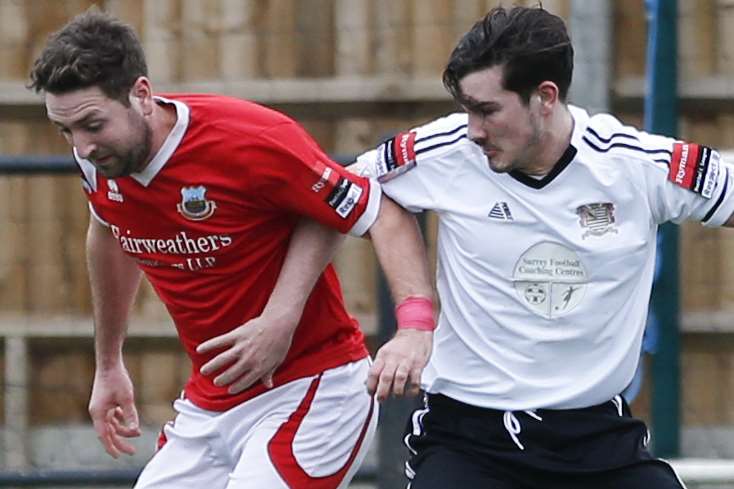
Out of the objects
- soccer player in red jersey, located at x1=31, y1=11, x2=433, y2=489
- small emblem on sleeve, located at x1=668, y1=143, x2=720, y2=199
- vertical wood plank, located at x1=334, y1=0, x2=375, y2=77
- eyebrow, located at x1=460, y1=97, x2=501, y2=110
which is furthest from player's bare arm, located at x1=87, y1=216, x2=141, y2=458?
vertical wood plank, located at x1=334, y1=0, x2=375, y2=77

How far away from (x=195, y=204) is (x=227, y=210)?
8cm

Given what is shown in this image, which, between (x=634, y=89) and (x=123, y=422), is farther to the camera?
(x=634, y=89)

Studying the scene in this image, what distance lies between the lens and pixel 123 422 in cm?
495

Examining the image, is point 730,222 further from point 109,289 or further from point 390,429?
point 390,429

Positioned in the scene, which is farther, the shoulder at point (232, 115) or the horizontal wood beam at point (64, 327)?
the horizontal wood beam at point (64, 327)

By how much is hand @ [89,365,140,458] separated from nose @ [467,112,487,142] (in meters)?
1.33

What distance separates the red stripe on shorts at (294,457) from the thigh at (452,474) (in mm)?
309

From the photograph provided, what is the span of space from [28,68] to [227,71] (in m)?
0.93

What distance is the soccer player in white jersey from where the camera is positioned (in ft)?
14.0

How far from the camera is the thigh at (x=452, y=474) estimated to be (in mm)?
4242

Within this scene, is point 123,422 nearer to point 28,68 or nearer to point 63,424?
point 63,424

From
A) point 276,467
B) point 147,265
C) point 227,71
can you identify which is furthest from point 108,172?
point 227,71

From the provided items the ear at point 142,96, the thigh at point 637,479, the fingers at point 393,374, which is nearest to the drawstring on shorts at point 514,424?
the thigh at point 637,479

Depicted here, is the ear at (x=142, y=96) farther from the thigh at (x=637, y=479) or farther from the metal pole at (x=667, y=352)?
the metal pole at (x=667, y=352)
